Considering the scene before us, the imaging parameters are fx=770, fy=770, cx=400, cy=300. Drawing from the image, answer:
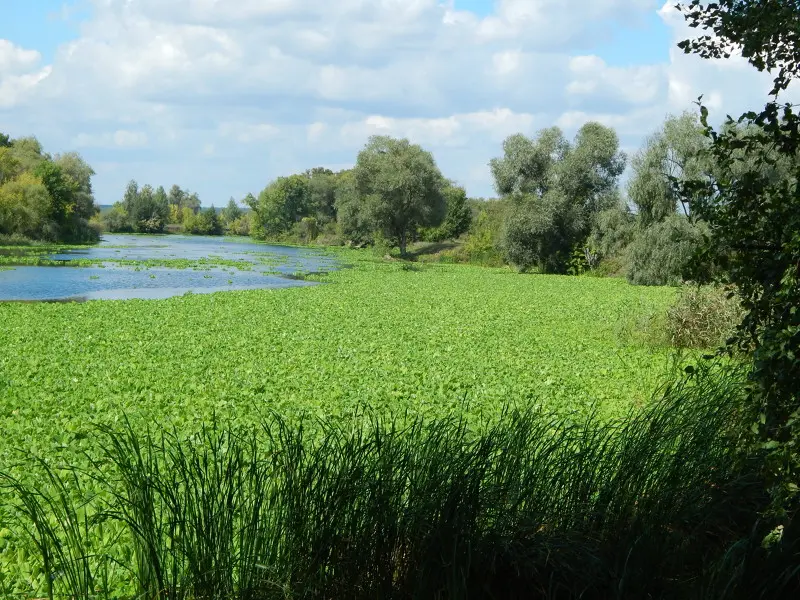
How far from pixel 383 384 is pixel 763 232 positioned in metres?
7.26

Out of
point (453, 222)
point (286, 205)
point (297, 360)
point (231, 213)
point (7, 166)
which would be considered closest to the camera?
point (297, 360)

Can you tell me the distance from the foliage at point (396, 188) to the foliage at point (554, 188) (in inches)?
249

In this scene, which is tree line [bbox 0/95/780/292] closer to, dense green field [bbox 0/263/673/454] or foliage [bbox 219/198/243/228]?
dense green field [bbox 0/263/673/454]

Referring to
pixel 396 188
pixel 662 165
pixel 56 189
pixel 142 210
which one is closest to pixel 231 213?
pixel 142 210

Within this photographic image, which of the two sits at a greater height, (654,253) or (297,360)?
(654,253)

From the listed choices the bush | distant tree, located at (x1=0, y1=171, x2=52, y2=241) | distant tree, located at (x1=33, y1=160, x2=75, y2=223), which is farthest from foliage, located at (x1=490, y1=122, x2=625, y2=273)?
distant tree, located at (x1=33, y1=160, x2=75, y2=223)

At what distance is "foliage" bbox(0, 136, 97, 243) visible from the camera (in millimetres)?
50688

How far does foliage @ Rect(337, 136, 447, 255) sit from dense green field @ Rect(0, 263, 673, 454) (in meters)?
23.5

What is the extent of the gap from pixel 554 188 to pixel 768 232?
35.0 m

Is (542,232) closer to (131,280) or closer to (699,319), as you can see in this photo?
(131,280)

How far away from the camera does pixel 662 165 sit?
29.6m

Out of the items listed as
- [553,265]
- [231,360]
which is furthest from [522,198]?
[231,360]

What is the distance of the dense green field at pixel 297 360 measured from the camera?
29.2ft

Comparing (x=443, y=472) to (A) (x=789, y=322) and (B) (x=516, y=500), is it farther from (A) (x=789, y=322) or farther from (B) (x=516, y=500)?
(A) (x=789, y=322)
